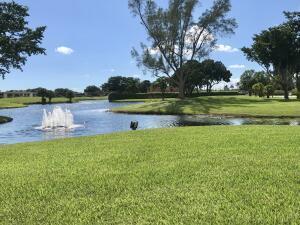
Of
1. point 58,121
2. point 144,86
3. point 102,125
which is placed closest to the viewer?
point 102,125

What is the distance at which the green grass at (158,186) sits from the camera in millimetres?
6289

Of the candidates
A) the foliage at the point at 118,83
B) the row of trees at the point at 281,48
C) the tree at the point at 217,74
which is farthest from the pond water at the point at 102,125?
the foliage at the point at 118,83

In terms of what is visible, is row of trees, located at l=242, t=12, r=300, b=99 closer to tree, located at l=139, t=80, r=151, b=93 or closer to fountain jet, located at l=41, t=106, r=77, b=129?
fountain jet, located at l=41, t=106, r=77, b=129

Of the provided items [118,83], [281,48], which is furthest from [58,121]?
[118,83]

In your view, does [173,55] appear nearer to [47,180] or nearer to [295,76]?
[295,76]

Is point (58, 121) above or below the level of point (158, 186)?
below

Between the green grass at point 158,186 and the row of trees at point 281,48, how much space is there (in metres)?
61.1

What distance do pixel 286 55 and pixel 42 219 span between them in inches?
2690

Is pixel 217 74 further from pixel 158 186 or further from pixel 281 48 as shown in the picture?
pixel 158 186

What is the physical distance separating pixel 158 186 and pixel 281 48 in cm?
6616

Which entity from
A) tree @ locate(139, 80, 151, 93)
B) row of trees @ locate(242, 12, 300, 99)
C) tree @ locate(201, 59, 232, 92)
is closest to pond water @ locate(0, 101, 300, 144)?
row of trees @ locate(242, 12, 300, 99)

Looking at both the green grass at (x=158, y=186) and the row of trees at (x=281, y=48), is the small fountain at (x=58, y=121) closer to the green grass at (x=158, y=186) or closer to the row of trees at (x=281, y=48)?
the green grass at (x=158, y=186)

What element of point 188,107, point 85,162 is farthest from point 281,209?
point 188,107

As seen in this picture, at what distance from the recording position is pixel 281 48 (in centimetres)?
7012
